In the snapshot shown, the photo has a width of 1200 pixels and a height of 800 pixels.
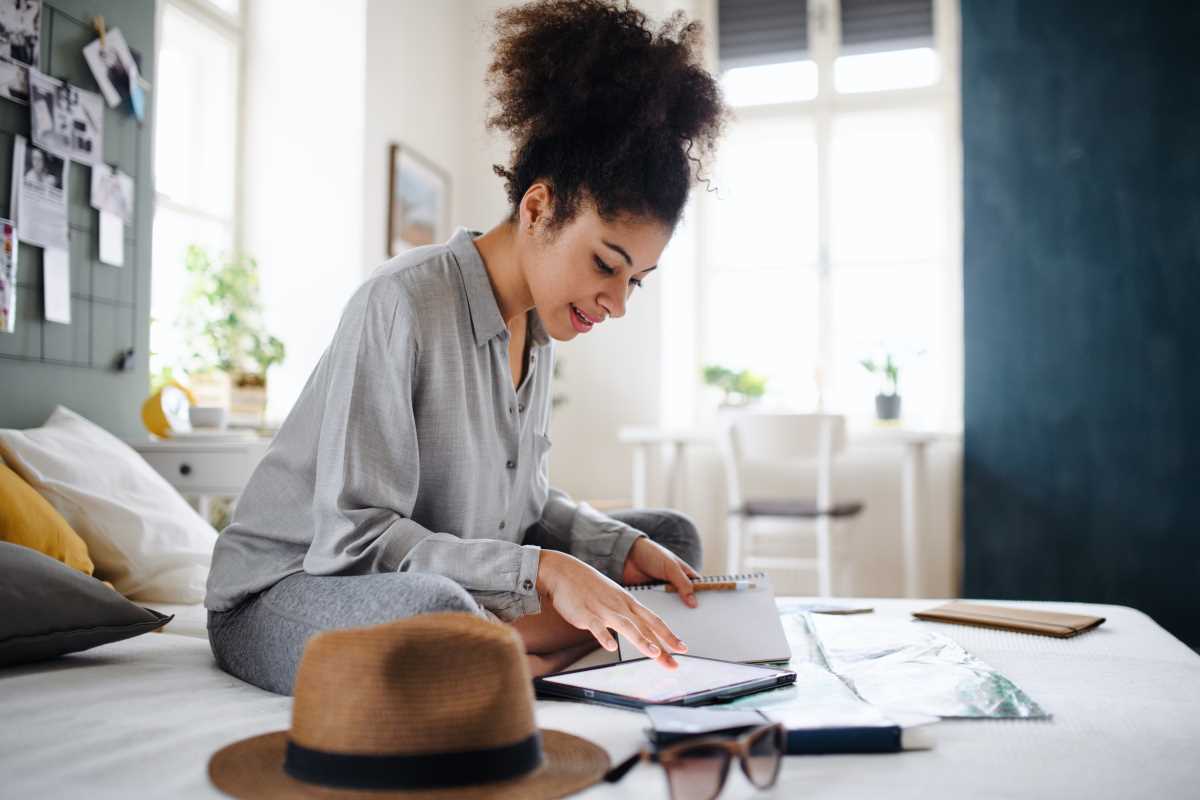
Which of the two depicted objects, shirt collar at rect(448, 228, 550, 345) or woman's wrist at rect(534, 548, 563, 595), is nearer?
woman's wrist at rect(534, 548, 563, 595)

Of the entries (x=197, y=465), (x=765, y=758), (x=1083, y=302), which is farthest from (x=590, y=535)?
(x=1083, y=302)

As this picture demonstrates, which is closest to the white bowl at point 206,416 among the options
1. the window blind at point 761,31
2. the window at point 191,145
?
the window at point 191,145

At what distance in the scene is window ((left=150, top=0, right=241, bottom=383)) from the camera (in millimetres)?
3129

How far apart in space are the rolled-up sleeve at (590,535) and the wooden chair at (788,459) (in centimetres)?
169

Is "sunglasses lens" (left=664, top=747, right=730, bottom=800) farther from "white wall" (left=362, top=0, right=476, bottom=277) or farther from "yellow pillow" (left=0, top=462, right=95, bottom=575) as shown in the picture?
"white wall" (left=362, top=0, right=476, bottom=277)

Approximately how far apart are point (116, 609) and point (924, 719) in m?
0.95

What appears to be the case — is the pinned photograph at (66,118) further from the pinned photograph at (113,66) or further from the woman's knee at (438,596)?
the woman's knee at (438,596)

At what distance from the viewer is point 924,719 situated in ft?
3.03

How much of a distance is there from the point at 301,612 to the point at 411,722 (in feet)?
1.43

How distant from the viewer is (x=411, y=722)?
0.69 metres

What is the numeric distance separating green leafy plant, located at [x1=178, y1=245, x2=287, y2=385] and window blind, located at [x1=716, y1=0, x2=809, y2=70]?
7.97 ft

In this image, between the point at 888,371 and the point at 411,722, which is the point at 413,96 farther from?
the point at 411,722

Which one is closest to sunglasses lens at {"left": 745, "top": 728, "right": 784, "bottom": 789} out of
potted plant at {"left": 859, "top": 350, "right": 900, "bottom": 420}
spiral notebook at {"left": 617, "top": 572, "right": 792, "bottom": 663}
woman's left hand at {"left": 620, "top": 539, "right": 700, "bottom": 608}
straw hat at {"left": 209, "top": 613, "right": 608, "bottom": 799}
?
straw hat at {"left": 209, "top": 613, "right": 608, "bottom": 799}

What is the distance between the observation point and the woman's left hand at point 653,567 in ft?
4.45
